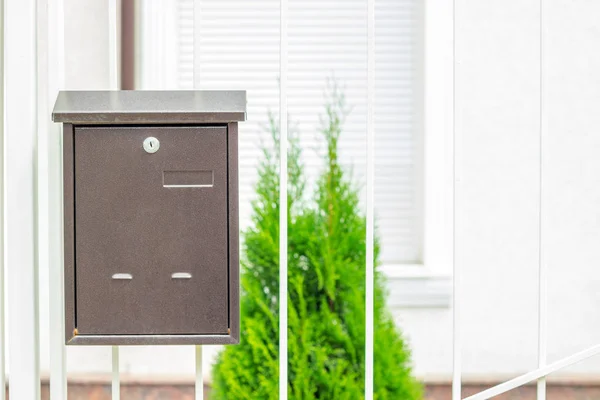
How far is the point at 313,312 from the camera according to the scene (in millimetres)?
1794

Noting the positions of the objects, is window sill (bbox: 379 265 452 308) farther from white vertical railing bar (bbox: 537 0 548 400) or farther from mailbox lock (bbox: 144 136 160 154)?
mailbox lock (bbox: 144 136 160 154)

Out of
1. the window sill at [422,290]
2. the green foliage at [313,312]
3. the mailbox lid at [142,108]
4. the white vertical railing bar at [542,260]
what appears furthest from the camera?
the window sill at [422,290]

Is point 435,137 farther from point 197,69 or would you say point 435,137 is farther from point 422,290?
point 197,69

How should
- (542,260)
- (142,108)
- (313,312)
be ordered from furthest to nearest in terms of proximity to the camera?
(313,312) → (542,260) → (142,108)

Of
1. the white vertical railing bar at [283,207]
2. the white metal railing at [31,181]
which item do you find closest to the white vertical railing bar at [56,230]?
the white metal railing at [31,181]

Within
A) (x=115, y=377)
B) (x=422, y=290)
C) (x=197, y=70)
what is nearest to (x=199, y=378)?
(x=115, y=377)

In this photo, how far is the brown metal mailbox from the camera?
2.05 ft

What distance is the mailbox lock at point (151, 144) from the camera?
2.05 feet

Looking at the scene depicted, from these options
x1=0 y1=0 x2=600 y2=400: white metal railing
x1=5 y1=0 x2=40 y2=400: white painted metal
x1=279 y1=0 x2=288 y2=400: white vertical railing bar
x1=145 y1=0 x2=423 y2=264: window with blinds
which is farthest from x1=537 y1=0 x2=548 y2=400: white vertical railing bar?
x1=145 y1=0 x2=423 y2=264: window with blinds

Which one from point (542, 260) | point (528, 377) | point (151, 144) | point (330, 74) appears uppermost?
point (330, 74)

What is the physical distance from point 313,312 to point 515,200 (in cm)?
104

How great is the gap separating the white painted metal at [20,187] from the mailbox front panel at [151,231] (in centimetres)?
8

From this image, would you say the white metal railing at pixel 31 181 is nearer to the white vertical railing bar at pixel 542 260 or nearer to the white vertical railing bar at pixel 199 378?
the white vertical railing bar at pixel 199 378

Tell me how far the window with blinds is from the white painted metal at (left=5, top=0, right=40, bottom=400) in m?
1.72
